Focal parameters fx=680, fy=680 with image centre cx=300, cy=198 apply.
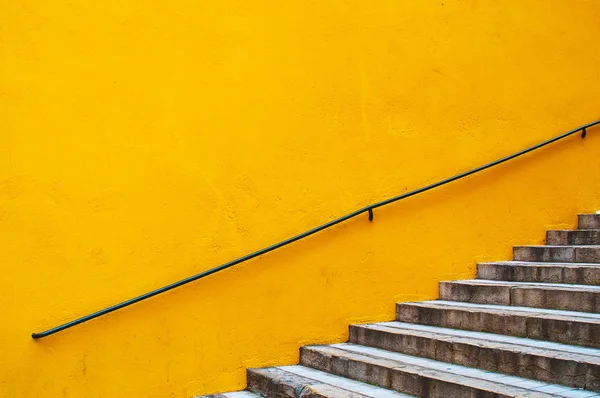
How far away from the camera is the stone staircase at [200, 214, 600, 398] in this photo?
3.71 metres

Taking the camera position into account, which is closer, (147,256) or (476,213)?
(147,256)

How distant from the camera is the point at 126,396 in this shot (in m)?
4.31

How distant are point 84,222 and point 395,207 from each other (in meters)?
2.46

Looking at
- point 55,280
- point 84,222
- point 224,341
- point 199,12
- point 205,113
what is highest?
point 199,12

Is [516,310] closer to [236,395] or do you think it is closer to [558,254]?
[558,254]

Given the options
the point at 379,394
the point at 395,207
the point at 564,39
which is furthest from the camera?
the point at 564,39

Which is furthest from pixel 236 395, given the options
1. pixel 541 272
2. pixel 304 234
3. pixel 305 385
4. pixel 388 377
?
pixel 541 272

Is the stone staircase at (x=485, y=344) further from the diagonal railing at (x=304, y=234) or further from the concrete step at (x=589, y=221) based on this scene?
the diagonal railing at (x=304, y=234)

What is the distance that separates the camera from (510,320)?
4.50m

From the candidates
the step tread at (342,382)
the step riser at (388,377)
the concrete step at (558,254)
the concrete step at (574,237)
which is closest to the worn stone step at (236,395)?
the step tread at (342,382)

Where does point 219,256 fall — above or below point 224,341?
above

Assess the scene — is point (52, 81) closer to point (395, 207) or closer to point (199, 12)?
point (199, 12)

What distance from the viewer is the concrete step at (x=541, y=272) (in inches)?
192

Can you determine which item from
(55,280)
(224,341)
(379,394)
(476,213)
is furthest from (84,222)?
(476,213)
